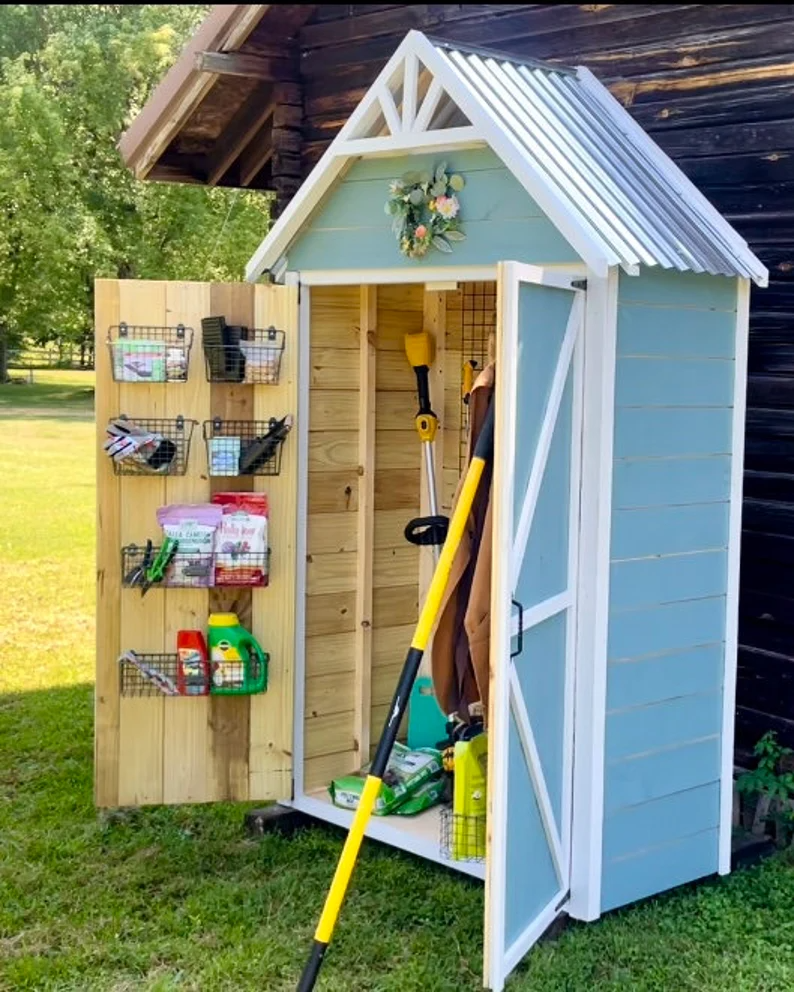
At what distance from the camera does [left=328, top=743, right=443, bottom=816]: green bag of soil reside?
4.46 m

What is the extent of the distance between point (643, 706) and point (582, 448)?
863mm

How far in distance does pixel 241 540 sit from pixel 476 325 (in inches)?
54.8

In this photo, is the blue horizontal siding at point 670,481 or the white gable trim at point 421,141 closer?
the white gable trim at point 421,141

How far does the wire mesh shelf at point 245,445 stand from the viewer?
416cm

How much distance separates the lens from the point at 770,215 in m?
4.26

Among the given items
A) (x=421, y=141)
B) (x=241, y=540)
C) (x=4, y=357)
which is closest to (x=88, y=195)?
(x=4, y=357)

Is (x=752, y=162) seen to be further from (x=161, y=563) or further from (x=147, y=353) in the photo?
(x=161, y=563)

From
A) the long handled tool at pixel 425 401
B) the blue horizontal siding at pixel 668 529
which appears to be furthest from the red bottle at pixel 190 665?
the blue horizontal siding at pixel 668 529

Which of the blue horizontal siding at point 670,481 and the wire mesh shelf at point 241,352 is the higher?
the wire mesh shelf at point 241,352

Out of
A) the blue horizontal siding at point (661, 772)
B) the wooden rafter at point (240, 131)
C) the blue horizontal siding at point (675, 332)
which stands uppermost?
the wooden rafter at point (240, 131)

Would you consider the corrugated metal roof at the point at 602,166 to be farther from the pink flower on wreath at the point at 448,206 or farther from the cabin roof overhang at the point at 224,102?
the cabin roof overhang at the point at 224,102

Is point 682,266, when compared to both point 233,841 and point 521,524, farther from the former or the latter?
point 233,841

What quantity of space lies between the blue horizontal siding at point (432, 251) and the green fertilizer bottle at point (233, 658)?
1285 mm

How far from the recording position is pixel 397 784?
14.8 feet
